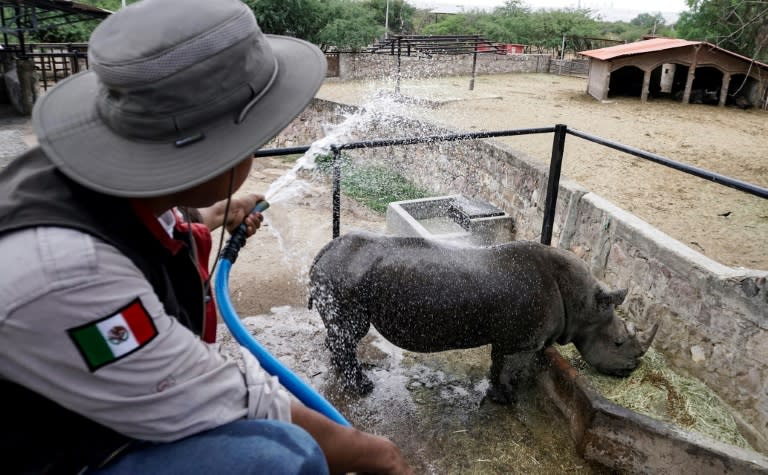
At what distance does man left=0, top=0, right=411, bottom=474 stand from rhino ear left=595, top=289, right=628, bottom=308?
2.38 metres

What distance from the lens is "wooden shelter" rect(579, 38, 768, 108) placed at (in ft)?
45.3

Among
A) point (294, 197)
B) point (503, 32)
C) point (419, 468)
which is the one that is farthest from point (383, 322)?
point (503, 32)

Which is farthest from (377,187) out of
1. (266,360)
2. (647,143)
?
(266,360)

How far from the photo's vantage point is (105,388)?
41.6 inches

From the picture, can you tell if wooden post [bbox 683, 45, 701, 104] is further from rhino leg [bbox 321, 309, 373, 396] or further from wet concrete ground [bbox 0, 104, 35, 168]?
wet concrete ground [bbox 0, 104, 35, 168]

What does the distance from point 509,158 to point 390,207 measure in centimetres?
142

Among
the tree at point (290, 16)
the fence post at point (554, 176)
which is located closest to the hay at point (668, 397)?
the fence post at point (554, 176)

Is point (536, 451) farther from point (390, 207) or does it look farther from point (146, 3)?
point (390, 207)

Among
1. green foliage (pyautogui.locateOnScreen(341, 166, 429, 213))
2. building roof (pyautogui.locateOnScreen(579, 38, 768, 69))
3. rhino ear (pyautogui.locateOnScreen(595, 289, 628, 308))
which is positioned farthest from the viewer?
building roof (pyautogui.locateOnScreen(579, 38, 768, 69))

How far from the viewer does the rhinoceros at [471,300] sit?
10.1ft

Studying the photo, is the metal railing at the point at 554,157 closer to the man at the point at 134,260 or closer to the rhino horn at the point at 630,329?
the rhino horn at the point at 630,329

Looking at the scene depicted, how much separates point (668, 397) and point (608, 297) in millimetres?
672

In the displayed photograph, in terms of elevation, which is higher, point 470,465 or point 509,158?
point 509,158

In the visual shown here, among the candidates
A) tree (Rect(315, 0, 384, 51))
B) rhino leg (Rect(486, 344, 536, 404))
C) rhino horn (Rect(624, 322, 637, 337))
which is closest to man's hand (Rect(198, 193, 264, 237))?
rhino leg (Rect(486, 344, 536, 404))
